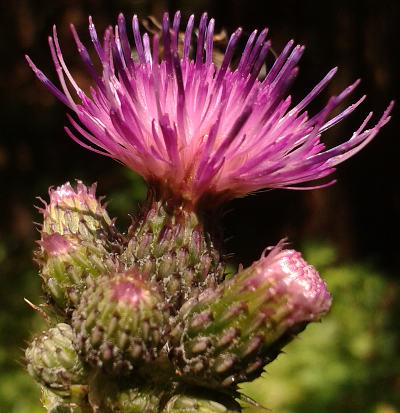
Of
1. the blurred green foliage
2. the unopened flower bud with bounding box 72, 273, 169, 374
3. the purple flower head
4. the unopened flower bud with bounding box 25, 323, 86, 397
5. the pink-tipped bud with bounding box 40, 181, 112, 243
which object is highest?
the blurred green foliage

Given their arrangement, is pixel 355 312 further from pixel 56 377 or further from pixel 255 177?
pixel 56 377

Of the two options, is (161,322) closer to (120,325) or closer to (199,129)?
(120,325)

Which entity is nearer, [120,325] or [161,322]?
[120,325]

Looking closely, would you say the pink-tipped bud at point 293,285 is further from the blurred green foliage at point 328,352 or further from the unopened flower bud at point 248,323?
the blurred green foliage at point 328,352

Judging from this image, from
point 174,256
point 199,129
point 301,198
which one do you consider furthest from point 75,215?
point 301,198

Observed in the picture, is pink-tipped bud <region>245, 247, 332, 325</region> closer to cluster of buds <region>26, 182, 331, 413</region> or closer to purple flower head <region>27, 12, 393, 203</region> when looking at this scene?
cluster of buds <region>26, 182, 331, 413</region>

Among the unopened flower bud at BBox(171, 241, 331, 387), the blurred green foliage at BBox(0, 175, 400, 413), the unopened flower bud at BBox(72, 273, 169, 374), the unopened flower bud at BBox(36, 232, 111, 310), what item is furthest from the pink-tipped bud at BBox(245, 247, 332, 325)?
the blurred green foliage at BBox(0, 175, 400, 413)
